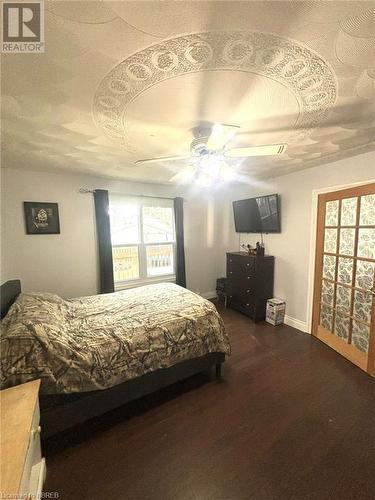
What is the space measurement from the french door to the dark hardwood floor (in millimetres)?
371

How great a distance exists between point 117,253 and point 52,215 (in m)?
1.16

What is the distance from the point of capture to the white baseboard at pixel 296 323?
125 inches

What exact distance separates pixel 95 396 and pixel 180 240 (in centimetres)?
287

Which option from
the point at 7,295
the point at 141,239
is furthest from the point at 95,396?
the point at 141,239

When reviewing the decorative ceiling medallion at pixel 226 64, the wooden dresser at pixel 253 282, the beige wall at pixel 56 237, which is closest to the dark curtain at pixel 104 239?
the beige wall at pixel 56 237

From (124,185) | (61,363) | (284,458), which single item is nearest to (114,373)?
(61,363)

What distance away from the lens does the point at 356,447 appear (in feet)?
5.01

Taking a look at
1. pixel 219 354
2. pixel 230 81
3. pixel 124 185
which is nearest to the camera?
pixel 230 81

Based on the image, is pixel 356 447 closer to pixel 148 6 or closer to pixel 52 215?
pixel 148 6

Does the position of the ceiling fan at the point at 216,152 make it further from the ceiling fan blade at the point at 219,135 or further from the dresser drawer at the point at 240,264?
the dresser drawer at the point at 240,264

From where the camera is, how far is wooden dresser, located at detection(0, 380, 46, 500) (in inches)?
33.0

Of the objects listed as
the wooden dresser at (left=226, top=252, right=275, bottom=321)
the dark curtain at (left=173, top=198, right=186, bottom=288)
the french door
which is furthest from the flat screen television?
the dark curtain at (left=173, top=198, right=186, bottom=288)

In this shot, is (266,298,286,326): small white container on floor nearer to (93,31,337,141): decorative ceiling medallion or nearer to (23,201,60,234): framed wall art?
(93,31,337,141): decorative ceiling medallion

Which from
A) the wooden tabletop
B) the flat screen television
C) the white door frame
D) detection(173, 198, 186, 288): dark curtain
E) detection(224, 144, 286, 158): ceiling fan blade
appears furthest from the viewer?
detection(173, 198, 186, 288): dark curtain
